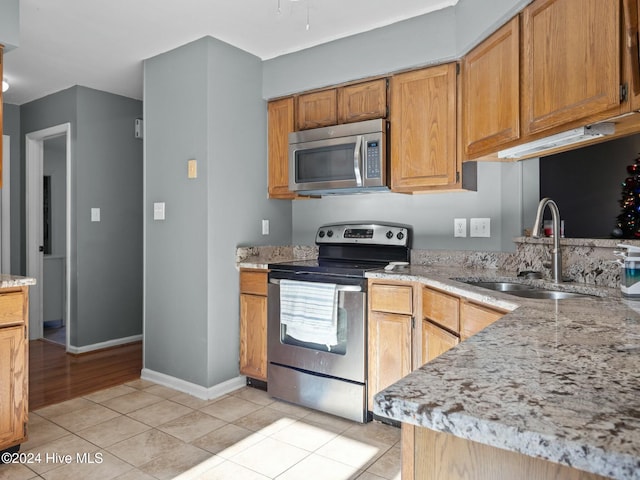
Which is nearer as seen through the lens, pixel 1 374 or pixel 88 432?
pixel 1 374

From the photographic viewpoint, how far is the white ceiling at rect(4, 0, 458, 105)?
2.47 m

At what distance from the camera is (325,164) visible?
9.68 feet

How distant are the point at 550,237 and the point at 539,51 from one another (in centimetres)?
97

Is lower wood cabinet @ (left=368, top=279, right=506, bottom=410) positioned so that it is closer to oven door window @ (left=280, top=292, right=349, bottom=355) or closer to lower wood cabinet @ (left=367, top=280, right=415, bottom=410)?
lower wood cabinet @ (left=367, top=280, right=415, bottom=410)

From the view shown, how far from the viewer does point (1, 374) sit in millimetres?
2025

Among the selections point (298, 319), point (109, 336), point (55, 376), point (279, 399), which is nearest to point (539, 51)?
point (298, 319)

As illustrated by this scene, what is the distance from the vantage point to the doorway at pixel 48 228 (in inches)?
161

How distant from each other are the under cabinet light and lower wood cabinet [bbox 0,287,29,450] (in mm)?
2516

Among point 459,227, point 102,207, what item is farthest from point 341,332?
point 102,207

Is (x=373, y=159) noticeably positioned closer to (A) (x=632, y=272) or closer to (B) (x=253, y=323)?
(B) (x=253, y=323)

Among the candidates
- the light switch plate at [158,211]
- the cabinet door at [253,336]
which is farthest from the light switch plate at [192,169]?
the cabinet door at [253,336]

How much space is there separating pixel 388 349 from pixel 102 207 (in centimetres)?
301

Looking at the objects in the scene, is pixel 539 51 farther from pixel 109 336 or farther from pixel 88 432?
pixel 109 336

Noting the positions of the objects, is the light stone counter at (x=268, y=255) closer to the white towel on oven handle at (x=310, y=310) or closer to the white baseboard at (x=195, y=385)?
the white towel on oven handle at (x=310, y=310)
